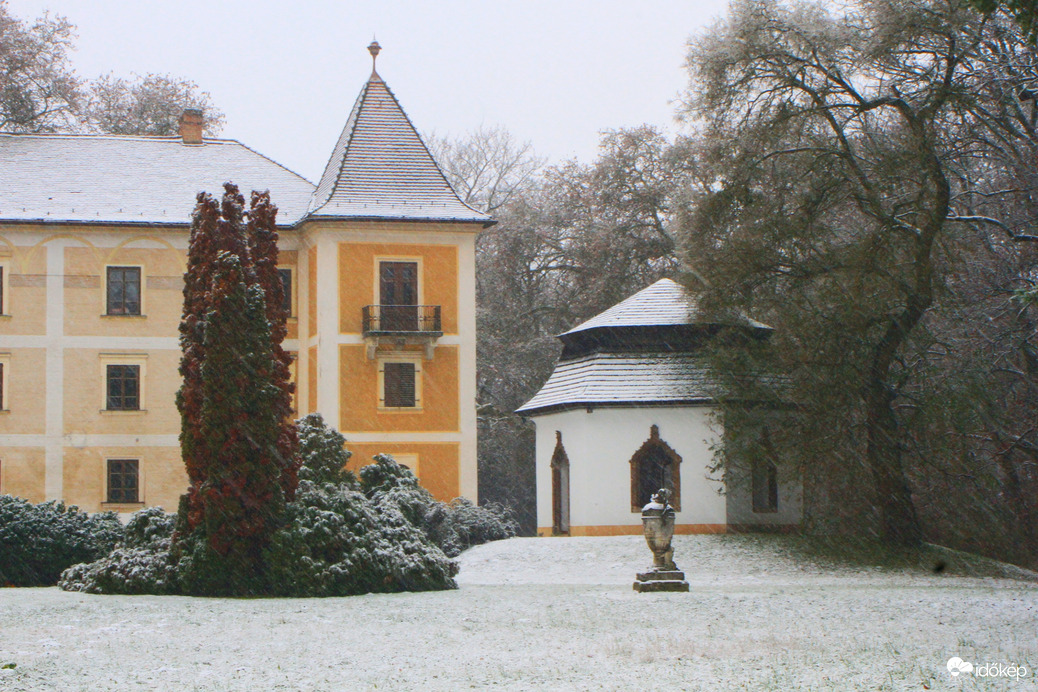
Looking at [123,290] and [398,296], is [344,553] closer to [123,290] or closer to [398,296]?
[398,296]

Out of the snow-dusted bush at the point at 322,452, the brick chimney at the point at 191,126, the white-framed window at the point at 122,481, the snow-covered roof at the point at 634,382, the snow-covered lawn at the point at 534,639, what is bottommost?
the snow-covered lawn at the point at 534,639

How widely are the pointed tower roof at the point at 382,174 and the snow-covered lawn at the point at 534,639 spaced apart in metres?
16.2

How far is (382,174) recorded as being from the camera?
117 ft

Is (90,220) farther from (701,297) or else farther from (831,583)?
(831,583)

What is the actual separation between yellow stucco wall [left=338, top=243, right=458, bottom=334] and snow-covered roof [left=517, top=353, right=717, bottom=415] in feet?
15.2

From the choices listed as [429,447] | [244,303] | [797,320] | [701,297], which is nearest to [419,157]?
[429,447]

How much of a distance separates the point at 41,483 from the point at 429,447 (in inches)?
381

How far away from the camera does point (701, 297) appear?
28.3 meters

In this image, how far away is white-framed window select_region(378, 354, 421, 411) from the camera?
34.5m

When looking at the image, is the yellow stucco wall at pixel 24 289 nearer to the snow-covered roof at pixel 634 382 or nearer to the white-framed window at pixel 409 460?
the white-framed window at pixel 409 460

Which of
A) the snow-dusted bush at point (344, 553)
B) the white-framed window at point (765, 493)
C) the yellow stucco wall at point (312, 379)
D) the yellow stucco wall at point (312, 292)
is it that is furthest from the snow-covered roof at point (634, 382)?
the snow-dusted bush at point (344, 553)

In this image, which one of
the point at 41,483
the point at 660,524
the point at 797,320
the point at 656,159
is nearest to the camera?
the point at 660,524

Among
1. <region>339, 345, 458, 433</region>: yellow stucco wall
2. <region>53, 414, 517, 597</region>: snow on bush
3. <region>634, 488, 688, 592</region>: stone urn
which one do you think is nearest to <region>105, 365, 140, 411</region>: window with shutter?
<region>339, 345, 458, 433</region>: yellow stucco wall

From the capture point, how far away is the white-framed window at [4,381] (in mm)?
33844
